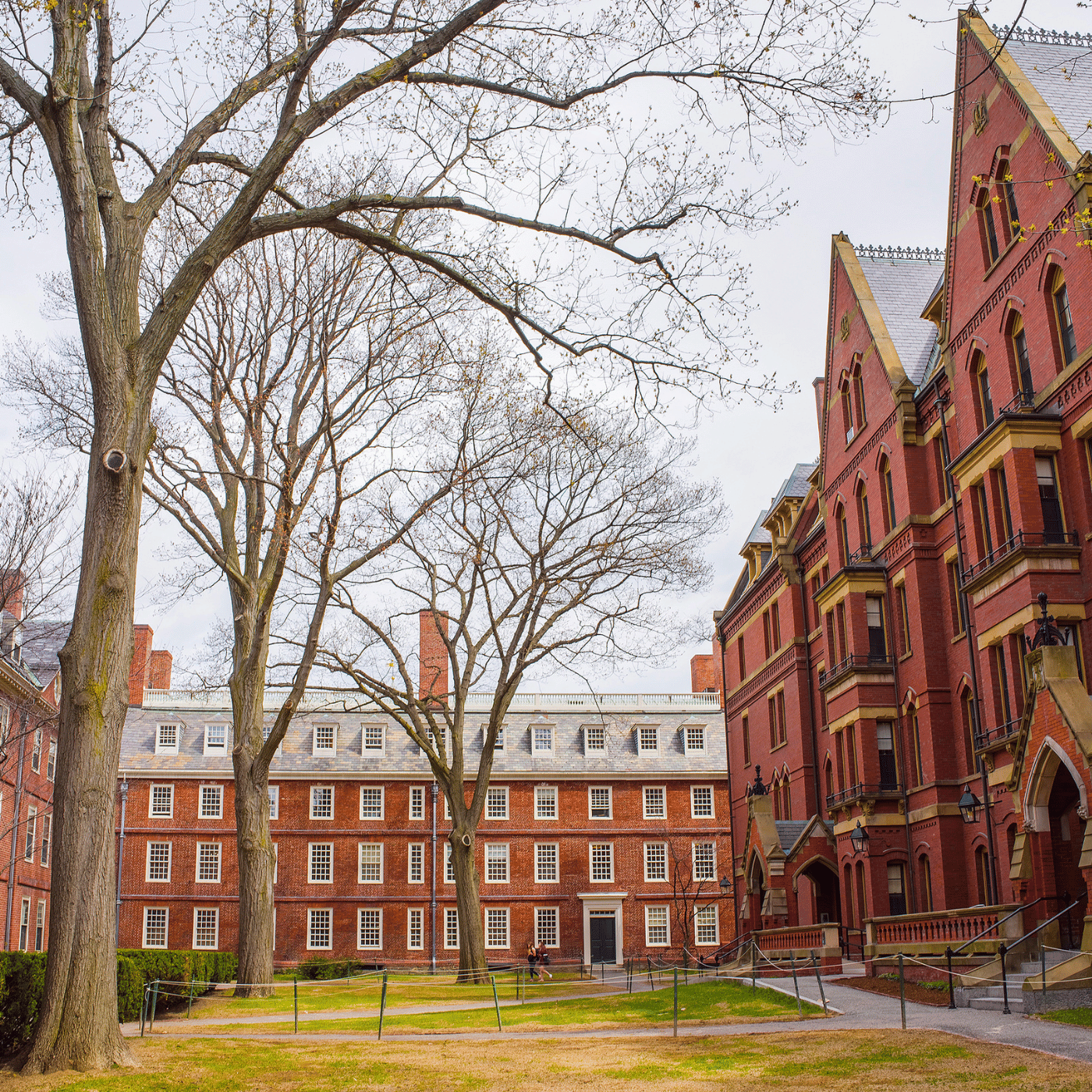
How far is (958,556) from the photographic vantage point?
2534 cm

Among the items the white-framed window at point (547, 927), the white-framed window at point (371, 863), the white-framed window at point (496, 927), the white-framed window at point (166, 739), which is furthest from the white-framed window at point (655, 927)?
the white-framed window at point (166, 739)

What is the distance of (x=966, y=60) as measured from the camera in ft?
82.4

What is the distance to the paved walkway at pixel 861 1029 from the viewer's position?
12.8 metres

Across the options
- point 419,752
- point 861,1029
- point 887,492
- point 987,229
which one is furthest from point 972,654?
point 419,752

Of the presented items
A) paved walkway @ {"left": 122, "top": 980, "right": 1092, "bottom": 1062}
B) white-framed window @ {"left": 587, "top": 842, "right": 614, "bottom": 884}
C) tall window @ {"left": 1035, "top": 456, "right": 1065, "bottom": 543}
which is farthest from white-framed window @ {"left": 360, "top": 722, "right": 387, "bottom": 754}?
tall window @ {"left": 1035, "top": 456, "right": 1065, "bottom": 543}

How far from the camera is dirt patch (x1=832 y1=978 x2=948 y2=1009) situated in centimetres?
1809

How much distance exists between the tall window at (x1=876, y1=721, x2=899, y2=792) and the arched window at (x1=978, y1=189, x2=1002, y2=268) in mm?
11171

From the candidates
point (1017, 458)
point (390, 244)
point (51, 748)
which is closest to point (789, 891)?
point (1017, 458)

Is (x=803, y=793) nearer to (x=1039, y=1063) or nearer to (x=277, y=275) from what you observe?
(x=277, y=275)

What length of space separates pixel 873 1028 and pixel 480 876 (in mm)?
37998

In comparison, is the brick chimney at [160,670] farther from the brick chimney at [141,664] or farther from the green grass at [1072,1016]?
the green grass at [1072,1016]

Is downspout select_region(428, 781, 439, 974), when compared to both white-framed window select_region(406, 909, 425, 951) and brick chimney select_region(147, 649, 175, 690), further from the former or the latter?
brick chimney select_region(147, 649, 175, 690)

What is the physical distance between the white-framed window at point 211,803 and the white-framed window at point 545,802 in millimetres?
14187

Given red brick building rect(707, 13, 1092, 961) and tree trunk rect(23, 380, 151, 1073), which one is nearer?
tree trunk rect(23, 380, 151, 1073)
